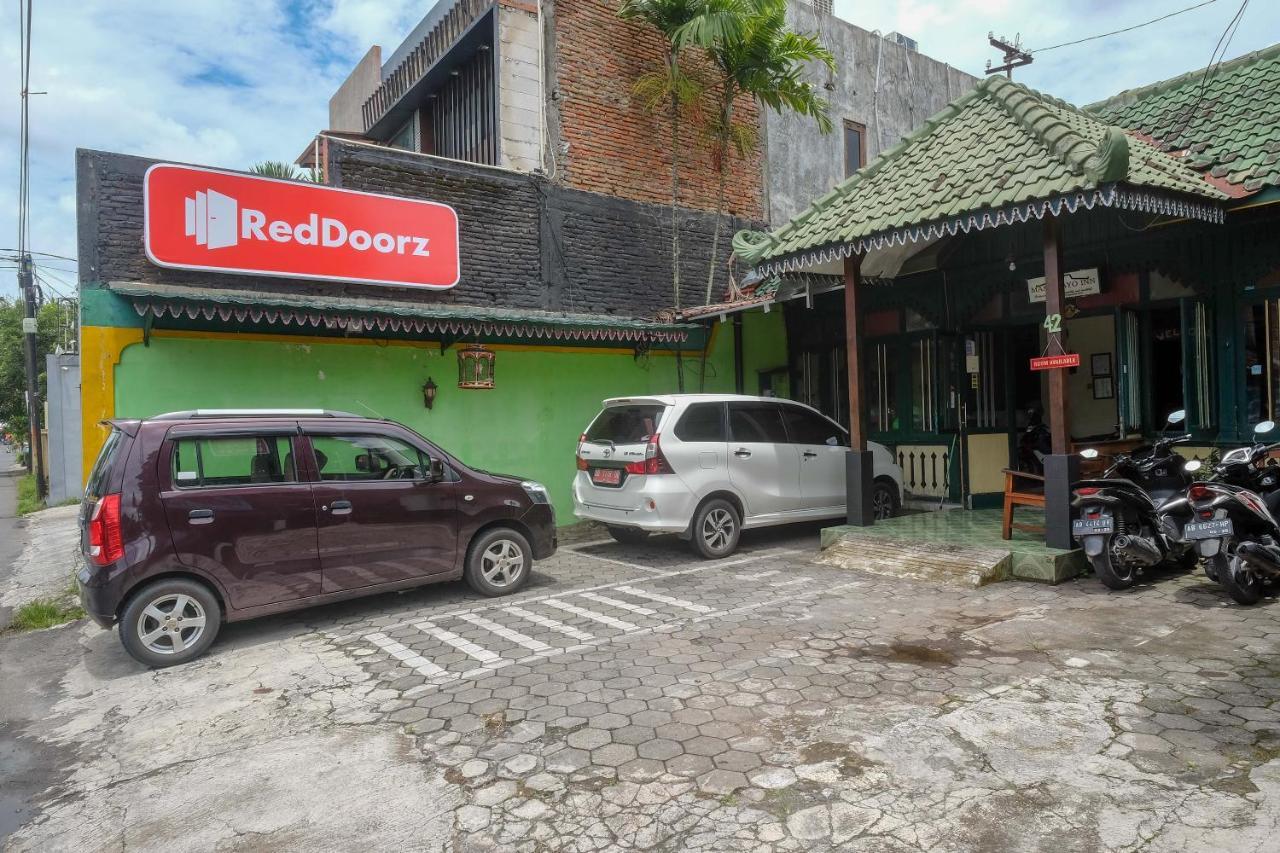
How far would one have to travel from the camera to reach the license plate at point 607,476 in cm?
841

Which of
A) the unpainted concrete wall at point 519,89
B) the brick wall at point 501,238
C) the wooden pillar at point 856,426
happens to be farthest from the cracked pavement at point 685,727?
the unpainted concrete wall at point 519,89

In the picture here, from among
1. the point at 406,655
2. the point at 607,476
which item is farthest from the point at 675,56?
the point at 406,655

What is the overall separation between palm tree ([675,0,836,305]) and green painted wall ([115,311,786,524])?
2190mm

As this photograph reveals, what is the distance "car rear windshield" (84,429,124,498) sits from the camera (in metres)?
5.46

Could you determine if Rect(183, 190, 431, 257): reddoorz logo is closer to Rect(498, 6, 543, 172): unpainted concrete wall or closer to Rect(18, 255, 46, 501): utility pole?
Rect(498, 6, 543, 172): unpainted concrete wall

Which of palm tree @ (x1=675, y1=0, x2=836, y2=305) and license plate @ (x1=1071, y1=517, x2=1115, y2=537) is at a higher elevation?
palm tree @ (x1=675, y1=0, x2=836, y2=305)

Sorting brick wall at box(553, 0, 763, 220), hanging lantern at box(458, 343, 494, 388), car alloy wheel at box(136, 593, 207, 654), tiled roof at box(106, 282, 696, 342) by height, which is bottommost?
car alloy wheel at box(136, 593, 207, 654)

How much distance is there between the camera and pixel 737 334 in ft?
42.7

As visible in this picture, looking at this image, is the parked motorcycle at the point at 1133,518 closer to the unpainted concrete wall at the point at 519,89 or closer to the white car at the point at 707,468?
the white car at the point at 707,468

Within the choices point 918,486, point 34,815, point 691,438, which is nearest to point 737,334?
point 918,486

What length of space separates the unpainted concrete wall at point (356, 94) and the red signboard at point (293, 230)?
342 inches

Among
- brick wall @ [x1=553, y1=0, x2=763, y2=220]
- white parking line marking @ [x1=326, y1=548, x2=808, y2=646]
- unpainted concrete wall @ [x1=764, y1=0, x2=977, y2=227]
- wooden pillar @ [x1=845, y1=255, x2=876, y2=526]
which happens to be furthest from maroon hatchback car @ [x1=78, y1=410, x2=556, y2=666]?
unpainted concrete wall @ [x1=764, y1=0, x2=977, y2=227]

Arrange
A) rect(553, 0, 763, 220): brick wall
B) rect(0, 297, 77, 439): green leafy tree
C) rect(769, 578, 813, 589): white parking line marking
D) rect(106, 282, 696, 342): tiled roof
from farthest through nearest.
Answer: rect(0, 297, 77, 439): green leafy tree < rect(553, 0, 763, 220): brick wall < rect(106, 282, 696, 342): tiled roof < rect(769, 578, 813, 589): white parking line marking

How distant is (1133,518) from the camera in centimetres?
660
